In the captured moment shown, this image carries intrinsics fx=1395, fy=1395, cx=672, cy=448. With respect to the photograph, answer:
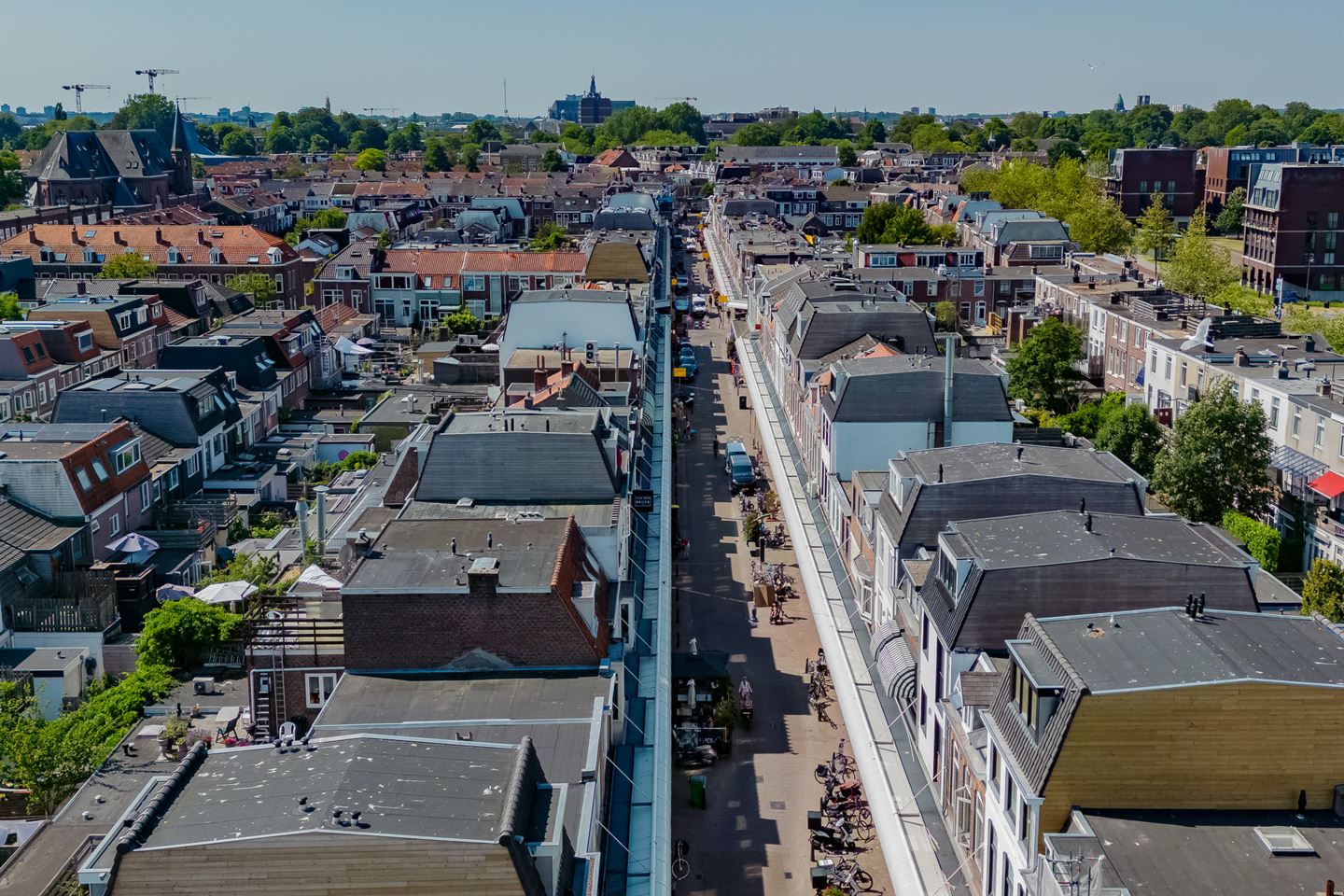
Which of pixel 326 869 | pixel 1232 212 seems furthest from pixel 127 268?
pixel 1232 212

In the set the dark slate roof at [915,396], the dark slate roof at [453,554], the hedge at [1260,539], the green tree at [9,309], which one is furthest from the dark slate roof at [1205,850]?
the green tree at [9,309]

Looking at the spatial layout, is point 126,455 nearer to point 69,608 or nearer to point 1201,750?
point 69,608

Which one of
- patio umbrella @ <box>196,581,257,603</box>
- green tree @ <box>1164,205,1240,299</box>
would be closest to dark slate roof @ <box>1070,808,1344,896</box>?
patio umbrella @ <box>196,581,257,603</box>

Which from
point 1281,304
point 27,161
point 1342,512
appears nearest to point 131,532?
point 1342,512

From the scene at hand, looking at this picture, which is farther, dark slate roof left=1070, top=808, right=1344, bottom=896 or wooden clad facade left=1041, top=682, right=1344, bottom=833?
wooden clad facade left=1041, top=682, right=1344, bottom=833

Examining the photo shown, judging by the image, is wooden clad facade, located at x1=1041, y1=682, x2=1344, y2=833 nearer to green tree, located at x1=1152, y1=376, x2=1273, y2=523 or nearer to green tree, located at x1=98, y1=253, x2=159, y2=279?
green tree, located at x1=1152, y1=376, x2=1273, y2=523

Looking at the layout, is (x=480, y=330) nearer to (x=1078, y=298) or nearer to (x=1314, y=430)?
(x=1078, y=298)
